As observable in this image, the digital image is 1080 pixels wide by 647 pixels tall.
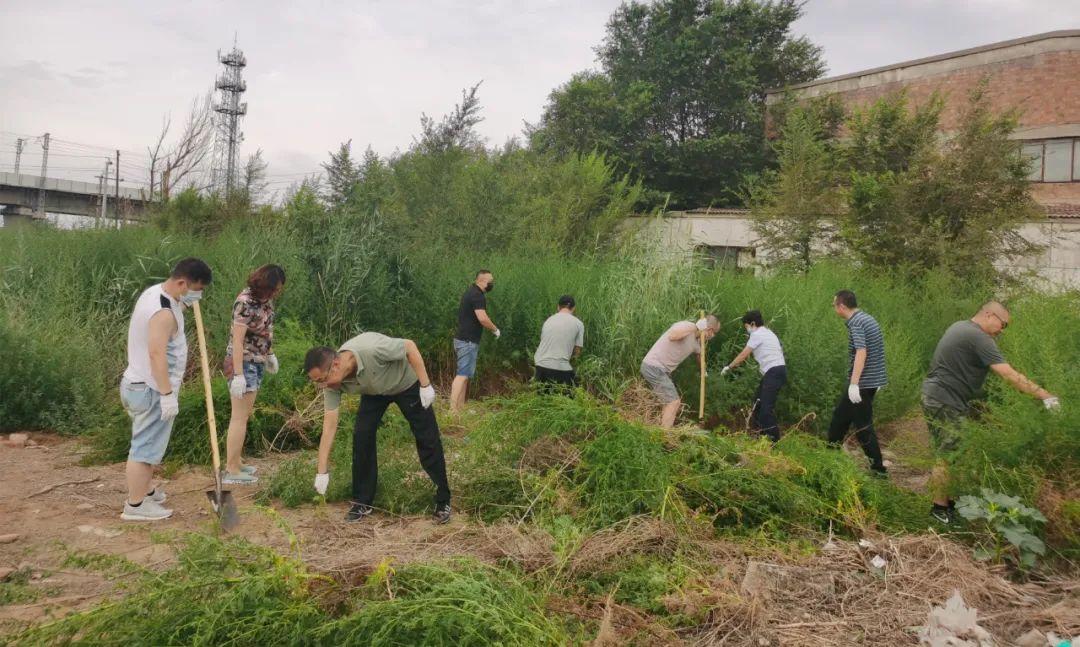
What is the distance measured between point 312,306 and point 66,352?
2.61 meters

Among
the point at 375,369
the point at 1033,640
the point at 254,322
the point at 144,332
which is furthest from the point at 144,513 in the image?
the point at 1033,640

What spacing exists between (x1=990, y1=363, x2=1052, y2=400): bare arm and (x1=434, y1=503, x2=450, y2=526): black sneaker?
392 cm

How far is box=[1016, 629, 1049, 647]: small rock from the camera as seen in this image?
3547 millimetres

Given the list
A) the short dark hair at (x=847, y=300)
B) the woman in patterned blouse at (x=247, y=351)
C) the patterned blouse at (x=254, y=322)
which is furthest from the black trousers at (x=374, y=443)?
the short dark hair at (x=847, y=300)

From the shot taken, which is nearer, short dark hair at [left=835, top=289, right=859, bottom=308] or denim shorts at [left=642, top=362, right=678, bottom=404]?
short dark hair at [left=835, top=289, right=859, bottom=308]

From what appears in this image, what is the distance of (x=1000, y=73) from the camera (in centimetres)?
2392

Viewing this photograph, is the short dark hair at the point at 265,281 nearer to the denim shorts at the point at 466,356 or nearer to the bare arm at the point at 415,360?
the bare arm at the point at 415,360

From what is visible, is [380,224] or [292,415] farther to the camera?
[380,224]

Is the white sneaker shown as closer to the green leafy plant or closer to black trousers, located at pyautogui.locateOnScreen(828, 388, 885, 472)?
the green leafy plant

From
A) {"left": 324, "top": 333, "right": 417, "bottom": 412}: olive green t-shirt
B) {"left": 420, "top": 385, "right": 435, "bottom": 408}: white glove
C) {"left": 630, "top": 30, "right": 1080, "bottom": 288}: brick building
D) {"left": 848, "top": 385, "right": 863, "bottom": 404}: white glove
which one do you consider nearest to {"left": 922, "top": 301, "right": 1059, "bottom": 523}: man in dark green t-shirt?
{"left": 848, "top": 385, "right": 863, "bottom": 404}: white glove

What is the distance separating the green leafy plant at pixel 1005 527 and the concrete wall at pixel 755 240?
6.04 metres

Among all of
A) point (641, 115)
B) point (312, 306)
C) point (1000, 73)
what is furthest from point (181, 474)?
point (1000, 73)

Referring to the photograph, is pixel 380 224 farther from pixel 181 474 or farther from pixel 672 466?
pixel 672 466

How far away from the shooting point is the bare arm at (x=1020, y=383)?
5031 millimetres
